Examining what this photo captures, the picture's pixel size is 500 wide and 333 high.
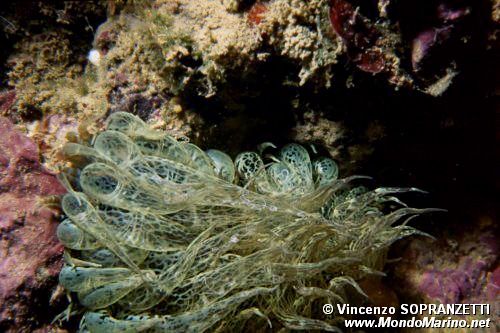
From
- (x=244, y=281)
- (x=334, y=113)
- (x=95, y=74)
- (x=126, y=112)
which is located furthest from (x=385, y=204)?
(x=95, y=74)

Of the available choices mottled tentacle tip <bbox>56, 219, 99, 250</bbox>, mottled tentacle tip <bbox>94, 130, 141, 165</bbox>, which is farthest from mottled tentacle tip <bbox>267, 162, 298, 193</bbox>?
mottled tentacle tip <bbox>56, 219, 99, 250</bbox>

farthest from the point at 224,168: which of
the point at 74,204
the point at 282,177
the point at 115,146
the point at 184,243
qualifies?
the point at 74,204

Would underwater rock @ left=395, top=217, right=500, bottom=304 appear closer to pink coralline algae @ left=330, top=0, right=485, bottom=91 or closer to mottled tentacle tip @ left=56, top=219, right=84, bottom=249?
pink coralline algae @ left=330, top=0, right=485, bottom=91

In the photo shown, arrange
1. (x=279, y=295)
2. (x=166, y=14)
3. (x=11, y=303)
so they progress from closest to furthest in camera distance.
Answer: (x=11, y=303), (x=279, y=295), (x=166, y=14)

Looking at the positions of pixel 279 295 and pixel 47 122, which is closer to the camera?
pixel 279 295

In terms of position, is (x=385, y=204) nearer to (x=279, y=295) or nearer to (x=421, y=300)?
(x=421, y=300)

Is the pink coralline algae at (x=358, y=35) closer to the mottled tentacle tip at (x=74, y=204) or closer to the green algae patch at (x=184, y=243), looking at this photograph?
the green algae patch at (x=184, y=243)
